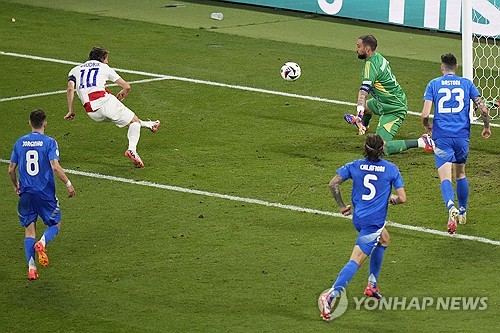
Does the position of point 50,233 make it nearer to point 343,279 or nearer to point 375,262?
point 343,279

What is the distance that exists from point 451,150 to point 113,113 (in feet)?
16.7

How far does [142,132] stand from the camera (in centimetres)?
1795

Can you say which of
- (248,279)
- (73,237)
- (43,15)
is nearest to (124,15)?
(43,15)

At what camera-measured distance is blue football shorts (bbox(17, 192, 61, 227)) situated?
12.0 m

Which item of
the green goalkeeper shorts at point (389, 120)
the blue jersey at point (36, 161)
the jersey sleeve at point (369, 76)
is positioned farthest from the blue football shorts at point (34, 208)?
the green goalkeeper shorts at point (389, 120)

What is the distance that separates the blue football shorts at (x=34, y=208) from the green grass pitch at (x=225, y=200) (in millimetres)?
602

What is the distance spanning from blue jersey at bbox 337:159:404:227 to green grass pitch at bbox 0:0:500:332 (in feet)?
3.14

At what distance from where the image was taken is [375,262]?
11.1 m

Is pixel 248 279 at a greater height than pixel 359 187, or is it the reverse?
pixel 359 187

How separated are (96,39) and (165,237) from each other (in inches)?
471

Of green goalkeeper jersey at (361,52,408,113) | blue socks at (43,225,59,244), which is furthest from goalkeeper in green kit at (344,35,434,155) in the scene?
blue socks at (43,225,59,244)

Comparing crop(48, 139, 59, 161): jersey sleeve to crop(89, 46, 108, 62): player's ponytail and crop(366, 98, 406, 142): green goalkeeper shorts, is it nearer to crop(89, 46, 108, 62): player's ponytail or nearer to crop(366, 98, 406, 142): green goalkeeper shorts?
crop(89, 46, 108, 62): player's ponytail

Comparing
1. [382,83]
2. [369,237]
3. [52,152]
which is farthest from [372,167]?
[382,83]

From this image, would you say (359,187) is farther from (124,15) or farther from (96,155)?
(124,15)
